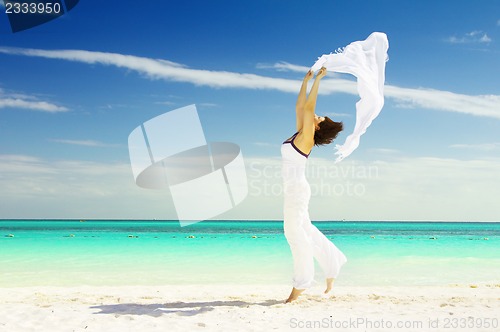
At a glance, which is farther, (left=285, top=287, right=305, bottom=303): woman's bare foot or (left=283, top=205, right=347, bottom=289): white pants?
(left=285, top=287, right=305, bottom=303): woman's bare foot

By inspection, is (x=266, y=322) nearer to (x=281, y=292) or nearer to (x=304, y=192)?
(x=304, y=192)

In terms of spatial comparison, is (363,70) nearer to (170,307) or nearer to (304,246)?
(304,246)

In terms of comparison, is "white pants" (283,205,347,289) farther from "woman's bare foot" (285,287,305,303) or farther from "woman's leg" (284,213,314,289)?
"woman's bare foot" (285,287,305,303)

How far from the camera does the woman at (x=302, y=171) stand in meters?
6.15

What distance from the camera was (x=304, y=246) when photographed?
6336 millimetres

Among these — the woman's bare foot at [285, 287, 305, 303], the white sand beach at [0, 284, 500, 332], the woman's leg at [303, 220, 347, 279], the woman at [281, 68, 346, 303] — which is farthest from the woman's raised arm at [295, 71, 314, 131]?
the white sand beach at [0, 284, 500, 332]

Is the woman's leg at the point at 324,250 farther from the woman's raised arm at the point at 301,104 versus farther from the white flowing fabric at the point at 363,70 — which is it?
the woman's raised arm at the point at 301,104

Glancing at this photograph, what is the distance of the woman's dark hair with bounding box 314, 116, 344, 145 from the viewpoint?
6.27 m

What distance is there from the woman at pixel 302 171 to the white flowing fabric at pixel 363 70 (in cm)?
19

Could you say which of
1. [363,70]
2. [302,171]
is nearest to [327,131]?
[302,171]

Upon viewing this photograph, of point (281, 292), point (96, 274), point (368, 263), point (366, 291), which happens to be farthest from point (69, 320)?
point (368, 263)

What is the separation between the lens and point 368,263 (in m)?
15.2

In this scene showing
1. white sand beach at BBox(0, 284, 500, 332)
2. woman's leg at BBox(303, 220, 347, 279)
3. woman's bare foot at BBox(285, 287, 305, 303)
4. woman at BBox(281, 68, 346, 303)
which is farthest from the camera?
woman's bare foot at BBox(285, 287, 305, 303)

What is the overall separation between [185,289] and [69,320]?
3287 millimetres
